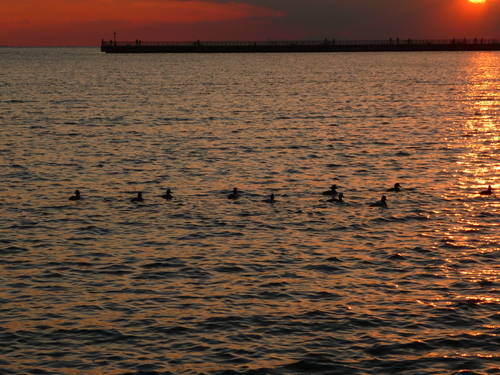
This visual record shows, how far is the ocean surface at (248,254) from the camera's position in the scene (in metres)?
16.4

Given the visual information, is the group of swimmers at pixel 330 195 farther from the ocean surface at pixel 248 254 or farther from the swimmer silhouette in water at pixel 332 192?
the ocean surface at pixel 248 254

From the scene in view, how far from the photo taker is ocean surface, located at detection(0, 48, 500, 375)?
16.4 meters

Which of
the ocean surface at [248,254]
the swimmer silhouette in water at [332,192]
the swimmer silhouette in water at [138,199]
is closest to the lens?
the ocean surface at [248,254]

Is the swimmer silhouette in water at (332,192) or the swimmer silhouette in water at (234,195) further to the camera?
the swimmer silhouette in water at (332,192)

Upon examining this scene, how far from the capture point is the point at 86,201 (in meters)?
31.1

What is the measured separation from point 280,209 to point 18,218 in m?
10.3

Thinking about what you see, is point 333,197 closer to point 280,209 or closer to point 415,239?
point 280,209

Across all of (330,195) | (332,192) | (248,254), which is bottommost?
(248,254)

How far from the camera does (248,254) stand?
23.5 m

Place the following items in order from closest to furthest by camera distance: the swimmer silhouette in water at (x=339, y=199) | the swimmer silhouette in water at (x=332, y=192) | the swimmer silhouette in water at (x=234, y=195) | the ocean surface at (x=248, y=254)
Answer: the ocean surface at (x=248, y=254)
the swimmer silhouette in water at (x=339, y=199)
the swimmer silhouette in water at (x=234, y=195)
the swimmer silhouette in water at (x=332, y=192)

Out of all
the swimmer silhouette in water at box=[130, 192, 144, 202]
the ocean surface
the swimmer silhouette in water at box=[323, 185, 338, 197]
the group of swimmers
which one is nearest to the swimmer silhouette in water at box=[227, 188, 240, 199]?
the group of swimmers

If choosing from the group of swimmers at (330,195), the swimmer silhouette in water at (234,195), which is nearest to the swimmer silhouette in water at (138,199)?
the group of swimmers at (330,195)

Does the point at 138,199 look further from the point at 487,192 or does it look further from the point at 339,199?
the point at 487,192

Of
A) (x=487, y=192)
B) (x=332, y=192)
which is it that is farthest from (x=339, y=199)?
(x=487, y=192)
